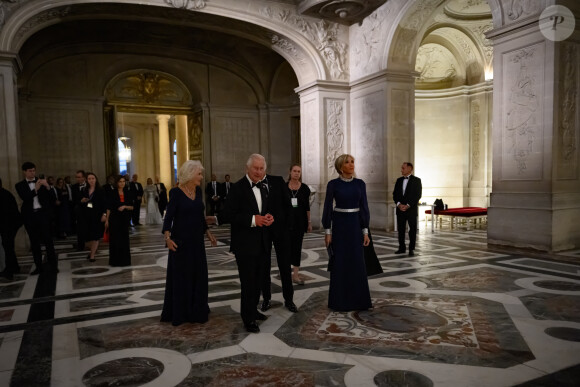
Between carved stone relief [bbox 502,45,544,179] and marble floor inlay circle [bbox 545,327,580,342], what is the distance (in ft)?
13.3

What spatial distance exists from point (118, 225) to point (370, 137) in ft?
22.1

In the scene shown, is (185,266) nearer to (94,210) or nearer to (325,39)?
(94,210)

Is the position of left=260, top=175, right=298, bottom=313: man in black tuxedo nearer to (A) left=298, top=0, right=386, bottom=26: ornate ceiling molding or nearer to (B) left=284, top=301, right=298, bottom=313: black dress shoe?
(B) left=284, top=301, right=298, bottom=313: black dress shoe

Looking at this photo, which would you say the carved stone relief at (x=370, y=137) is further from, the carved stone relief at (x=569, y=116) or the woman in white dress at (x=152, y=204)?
the woman in white dress at (x=152, y=204)

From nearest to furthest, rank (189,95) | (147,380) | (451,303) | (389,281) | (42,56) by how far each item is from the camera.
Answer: (147,380)
(451,303)
(389,281)
(42,56)
(189,95)

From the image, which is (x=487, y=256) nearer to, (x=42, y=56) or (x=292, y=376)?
(x=292, y=376)

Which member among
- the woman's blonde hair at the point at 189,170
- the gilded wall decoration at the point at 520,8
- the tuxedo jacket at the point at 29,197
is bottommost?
the tuxedo jacket at the point at 29,197

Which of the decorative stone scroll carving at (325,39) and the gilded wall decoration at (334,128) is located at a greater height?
the decorative stone scroll carving at (325,39)

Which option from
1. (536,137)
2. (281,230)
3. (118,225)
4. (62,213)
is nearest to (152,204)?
(62,213)

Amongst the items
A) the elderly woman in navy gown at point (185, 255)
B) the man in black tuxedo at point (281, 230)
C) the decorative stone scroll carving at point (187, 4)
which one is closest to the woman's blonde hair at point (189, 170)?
the elderly woman in navy gown at point (185, 255)

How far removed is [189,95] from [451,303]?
528 inches

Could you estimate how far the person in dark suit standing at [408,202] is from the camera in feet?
23.5

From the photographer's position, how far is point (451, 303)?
4.33m

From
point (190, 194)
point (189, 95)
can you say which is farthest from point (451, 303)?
point (189, 95)
